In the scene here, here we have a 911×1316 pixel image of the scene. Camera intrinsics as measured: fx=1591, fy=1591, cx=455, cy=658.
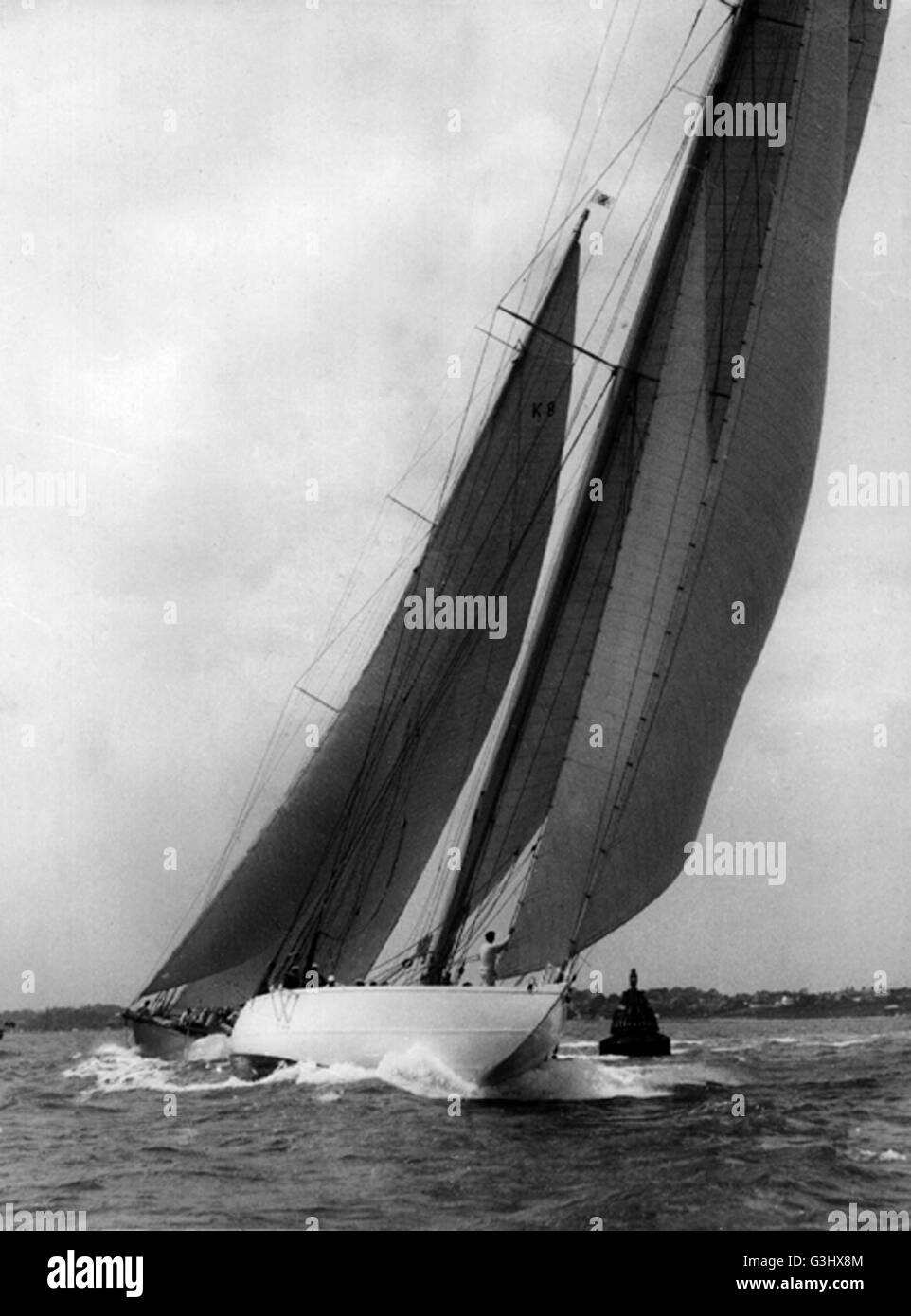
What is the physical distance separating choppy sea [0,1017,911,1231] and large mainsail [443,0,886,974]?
2.45 metres

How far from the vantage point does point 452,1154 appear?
45.9ft

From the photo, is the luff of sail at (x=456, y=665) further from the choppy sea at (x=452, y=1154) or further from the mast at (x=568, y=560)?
the choppy sea at (x=452, y=1154)

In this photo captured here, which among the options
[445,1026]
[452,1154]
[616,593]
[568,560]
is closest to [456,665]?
[568,560]

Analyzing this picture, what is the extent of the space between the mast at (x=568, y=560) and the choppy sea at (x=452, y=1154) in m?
2.50

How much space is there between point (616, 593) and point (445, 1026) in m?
5.74

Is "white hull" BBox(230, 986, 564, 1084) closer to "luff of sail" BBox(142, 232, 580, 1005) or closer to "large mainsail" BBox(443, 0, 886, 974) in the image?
"large mainsail" BBox(443, 0, 886, 974)

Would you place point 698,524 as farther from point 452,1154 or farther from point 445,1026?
point 452,1154

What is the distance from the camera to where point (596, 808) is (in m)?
18.2

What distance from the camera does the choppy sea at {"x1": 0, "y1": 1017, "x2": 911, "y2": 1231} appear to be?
11586mm

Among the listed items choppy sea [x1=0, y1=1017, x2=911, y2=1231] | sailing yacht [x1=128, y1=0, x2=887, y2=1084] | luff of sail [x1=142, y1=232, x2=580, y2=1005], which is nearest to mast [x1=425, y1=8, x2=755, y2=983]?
sailing yacht [x1=128, y1=0, x2=887, y2=1084]

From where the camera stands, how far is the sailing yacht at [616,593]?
1820cm

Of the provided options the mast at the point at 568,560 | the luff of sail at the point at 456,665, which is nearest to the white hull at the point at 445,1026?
the mast at the point at 568,560

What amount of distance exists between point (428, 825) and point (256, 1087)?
647 centimetres
